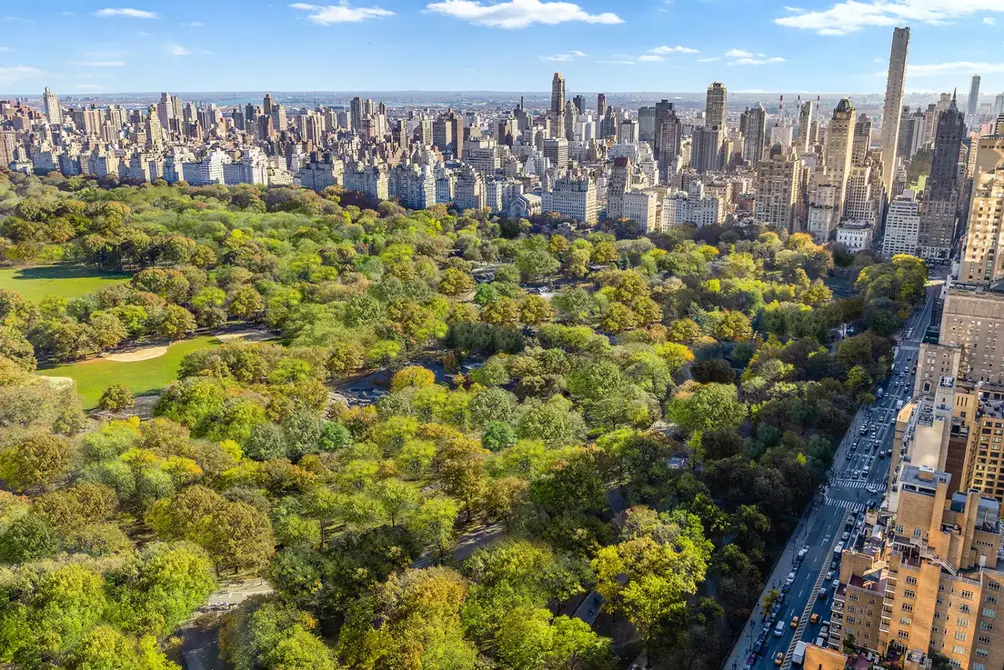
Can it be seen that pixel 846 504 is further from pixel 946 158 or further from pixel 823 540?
pixel 946 158

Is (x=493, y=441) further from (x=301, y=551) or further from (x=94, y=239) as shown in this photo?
(x=94, y=239)

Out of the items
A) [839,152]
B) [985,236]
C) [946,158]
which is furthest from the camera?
[839,152]

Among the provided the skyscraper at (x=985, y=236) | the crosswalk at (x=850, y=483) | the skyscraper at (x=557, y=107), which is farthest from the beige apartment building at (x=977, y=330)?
the skyscraper at (x=557, y=107)

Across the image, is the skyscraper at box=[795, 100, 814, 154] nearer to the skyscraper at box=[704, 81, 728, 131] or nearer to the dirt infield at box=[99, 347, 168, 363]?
the skyscraper at box=[704, 81, 728, 131]

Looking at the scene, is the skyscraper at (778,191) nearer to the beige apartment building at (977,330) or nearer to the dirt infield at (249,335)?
the beige apartment building at (977,330)

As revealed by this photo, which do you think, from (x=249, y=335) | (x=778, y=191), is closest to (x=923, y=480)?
(x=249, y=335)

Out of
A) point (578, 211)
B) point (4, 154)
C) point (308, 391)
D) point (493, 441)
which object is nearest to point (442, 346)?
point (308, 391)
